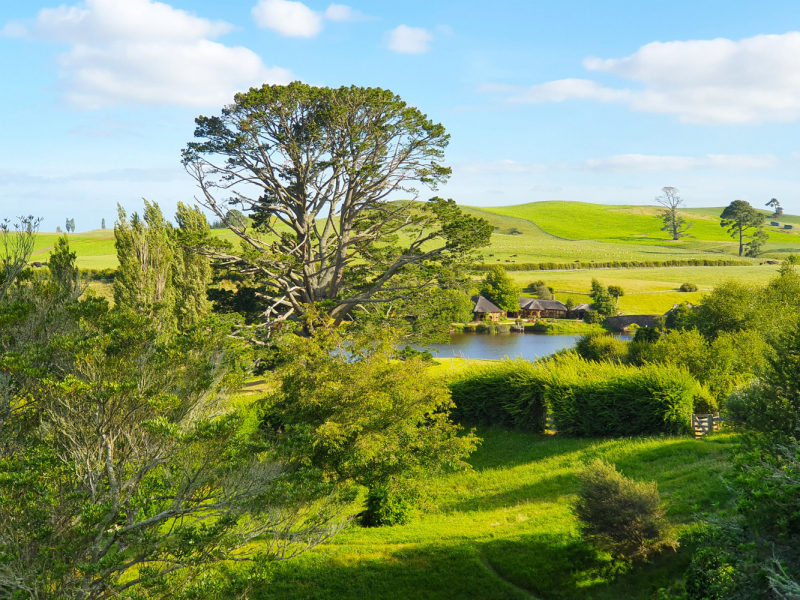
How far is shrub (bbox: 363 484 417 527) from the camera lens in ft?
53.4

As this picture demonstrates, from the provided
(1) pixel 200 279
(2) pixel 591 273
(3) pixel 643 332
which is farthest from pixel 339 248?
(2) pixel 591 273

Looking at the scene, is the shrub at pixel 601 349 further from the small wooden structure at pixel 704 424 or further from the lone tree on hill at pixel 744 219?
the lone tree on hill at pixel 744 219

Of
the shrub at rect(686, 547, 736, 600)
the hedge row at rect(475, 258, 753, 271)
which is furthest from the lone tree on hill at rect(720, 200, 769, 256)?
the shrub at rect(686, 547, 736, 600)

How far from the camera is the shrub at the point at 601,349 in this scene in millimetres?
34344

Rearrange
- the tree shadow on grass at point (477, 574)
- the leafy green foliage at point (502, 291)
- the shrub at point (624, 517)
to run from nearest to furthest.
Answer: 1. the tree shadow on grass at point (477, 574)
2. the shrub at point (624, 517)
3. the leafy green foliage at point (502, 291)

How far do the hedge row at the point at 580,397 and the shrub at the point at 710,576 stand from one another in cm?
1425

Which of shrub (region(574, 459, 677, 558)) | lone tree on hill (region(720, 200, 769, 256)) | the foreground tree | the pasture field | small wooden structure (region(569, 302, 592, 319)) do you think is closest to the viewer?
the foreground tree

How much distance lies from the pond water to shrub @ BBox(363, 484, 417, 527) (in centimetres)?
3908

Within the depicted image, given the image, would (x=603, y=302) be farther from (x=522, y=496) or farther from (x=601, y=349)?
(x=522, y=496)

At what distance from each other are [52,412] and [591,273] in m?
107

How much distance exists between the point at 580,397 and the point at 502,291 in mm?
64080

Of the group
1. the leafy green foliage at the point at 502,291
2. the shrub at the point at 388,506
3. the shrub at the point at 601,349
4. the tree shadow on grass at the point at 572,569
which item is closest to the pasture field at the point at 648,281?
the leafy green foliage at the point at 502,291

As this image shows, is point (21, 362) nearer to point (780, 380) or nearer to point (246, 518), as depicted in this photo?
point (246, 518)

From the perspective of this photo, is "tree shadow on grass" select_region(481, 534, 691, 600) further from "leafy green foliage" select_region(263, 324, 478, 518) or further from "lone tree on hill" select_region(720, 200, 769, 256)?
"lone tree on hill" select_region(720, 200, 769, 256)
